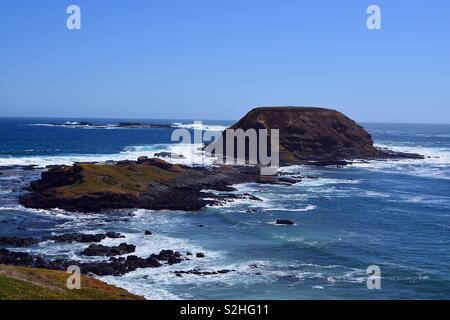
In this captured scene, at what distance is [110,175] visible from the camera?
70.9 metres

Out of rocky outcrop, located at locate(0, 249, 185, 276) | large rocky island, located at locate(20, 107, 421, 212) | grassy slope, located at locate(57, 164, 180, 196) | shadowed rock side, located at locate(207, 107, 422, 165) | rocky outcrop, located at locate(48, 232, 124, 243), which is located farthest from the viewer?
shadowed rock side, located at locate(207, 107, 422, 165)

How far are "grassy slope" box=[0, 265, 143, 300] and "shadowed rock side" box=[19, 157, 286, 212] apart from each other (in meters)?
31.1

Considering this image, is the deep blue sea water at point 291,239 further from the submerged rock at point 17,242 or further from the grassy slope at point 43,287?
the grassy slope at point 43,287

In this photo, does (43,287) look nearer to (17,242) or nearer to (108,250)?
(108,250)

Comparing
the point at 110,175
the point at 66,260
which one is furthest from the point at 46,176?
the point at 66,260

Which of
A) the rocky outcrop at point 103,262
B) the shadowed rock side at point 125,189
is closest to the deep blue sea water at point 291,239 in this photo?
the rocky outcrop at point 103,262

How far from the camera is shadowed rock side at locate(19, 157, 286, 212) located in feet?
206

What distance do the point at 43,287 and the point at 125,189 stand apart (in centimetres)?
4267

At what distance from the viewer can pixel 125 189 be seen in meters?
66.9

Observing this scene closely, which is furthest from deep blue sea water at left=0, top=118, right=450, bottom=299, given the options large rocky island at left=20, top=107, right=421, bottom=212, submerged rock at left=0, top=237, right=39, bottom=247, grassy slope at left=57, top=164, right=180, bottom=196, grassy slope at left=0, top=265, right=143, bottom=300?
grassy slope at left=57, top=164, right=180, bottom=196

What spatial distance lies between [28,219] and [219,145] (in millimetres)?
82324

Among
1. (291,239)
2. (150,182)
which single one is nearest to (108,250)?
(291,239)

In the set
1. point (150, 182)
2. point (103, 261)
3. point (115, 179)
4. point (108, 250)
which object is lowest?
point (103, 261)

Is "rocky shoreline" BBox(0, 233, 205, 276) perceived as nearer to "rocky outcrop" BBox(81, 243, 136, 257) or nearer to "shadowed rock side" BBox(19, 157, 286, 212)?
"rocky outcrop" BBox(81, 243, 136, 257)
